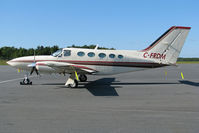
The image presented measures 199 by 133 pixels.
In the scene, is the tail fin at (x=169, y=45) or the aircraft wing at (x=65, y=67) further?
the tail fin at (x=169, y=45)

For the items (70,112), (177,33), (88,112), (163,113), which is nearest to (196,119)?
(163,113)

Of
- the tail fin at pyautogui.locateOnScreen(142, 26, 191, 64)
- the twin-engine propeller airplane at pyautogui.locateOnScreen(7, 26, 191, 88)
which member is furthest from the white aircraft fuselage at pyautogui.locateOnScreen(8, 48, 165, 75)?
the tail fin at pyautogui.locateOnScreen(142, 26, 191, 64)

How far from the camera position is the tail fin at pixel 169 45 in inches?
540

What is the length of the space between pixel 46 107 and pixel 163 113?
4380mm

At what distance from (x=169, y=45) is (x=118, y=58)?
163 inches

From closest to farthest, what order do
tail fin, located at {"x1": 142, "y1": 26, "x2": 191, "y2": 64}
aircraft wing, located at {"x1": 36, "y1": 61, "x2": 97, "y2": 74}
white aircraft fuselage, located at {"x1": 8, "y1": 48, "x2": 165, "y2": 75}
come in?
aircraft wing, located at {"x1": 36, "y1": 61, "x2": 97, "y2": 74}
white aircraft fuselage, located at {"x1": 8, "y1": 48, "x2": 165, "y2": 75}
tail fin, located at {"x1": 142, "y1": 26, "x2": 191, "y2": 64}

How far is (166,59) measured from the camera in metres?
14.0

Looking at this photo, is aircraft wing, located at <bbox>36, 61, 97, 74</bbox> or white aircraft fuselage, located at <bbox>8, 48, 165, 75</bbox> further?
white aircraft fuselage, located at <bbox>8, 48, 165, 75</bbox>

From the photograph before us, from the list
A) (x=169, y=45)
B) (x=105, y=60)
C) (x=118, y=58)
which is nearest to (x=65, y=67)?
(x=105, y=60)

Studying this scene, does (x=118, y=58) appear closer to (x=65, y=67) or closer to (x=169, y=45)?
(x=169, y=45)

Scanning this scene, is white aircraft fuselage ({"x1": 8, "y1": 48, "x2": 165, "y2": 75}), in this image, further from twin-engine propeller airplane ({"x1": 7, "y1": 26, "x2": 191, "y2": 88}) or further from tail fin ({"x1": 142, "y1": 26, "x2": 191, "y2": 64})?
tail fin ({"x1": 142, "y1": 26, "x2": 191, "y2": 64})

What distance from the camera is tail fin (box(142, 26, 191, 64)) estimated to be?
13719 mm

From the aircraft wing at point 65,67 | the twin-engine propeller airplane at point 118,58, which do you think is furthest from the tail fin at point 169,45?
the aircraft wing at point 65,67

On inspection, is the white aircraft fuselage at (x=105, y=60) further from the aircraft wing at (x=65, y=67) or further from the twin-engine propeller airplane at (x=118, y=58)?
the aircraft wing at (x=65, y=67)
